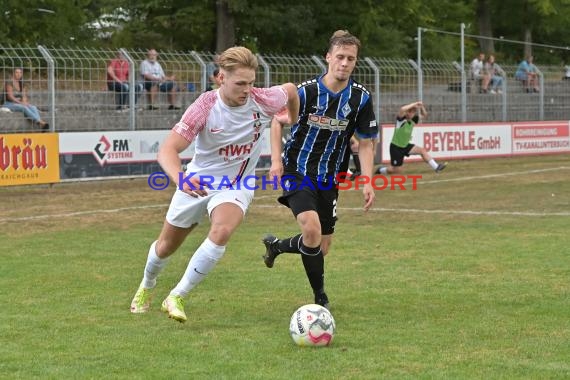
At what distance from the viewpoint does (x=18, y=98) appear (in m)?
19.1

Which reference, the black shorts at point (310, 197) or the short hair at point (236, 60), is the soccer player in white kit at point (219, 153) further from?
the black shorts at point (310, 197)

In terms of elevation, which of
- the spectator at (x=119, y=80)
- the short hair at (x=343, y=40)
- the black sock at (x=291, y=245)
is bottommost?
the black sock at (x=291, y=245)

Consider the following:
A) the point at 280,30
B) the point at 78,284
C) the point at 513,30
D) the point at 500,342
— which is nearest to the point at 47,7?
the point at 280,30

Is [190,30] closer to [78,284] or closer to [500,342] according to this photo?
[78,284]

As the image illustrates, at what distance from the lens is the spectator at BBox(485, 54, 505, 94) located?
28859 mm

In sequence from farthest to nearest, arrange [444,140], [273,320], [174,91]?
1. [444,140]
2. [174,91]
3. [273,320]

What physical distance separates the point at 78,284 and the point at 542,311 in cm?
382

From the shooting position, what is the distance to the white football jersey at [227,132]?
7.27 m

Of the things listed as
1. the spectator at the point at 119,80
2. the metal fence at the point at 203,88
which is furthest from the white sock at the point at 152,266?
the spectator at the point at 119,80

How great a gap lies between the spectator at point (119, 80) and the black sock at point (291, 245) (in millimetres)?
12780

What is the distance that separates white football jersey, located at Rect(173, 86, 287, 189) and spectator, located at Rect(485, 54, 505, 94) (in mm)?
22007

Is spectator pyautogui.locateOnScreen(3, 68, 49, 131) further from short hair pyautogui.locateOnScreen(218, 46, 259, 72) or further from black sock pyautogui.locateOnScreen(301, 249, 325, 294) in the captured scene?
short hair pyautogui.locateOnScreen(218, 46, 259, 72)

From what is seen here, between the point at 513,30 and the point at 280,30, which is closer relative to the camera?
the point at 280,30

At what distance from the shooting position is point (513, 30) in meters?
63.3
